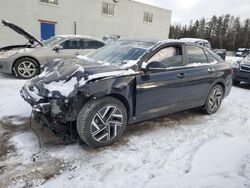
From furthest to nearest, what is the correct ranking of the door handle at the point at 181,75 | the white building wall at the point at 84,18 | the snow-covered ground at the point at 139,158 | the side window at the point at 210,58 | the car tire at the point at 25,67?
the white building wall at the point at 84,18 → the car tire at the point at 25,67 → the side window at the point at 210,58 → the door handle at the point at 181,75 → the snow-covered ground at the point at 139,158

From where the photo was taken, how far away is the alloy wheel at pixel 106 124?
3.15 metres

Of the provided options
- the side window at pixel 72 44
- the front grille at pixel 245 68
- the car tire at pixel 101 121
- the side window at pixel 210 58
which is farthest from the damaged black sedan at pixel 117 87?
the front grille at pixel 245 68

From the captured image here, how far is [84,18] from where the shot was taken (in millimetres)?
19500

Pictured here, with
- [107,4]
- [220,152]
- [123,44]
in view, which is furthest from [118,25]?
[220,152]

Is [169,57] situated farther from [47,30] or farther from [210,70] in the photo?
[47,30]

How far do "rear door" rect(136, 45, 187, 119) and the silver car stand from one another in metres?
3.90

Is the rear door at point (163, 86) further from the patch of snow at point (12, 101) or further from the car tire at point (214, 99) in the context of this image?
the patch of snow at point (12, 101)

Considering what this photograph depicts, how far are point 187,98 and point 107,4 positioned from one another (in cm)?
1825

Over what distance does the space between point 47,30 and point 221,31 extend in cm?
4990

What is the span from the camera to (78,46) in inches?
328

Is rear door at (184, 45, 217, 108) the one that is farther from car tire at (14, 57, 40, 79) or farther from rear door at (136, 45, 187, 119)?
car tire at (14, 57, 40, 79)

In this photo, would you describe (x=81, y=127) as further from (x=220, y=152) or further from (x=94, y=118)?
(x=220, y=152)

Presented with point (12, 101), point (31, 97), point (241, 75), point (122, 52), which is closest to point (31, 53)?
point (12, 101)

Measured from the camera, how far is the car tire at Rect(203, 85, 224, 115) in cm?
491
